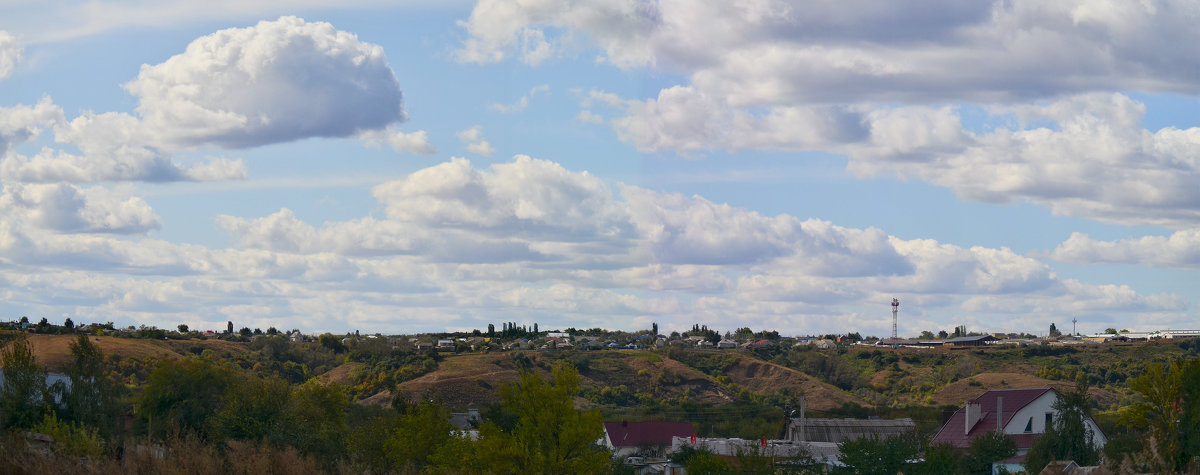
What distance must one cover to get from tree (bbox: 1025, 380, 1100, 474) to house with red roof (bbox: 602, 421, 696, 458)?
28189 millimetres

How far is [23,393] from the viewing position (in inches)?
2023

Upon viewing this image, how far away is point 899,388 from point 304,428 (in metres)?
89.1

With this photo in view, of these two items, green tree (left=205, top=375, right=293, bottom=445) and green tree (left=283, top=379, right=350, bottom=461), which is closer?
green tree (left=283, top=379, right=350, bottom=461)

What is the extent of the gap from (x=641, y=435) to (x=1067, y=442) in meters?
33.1

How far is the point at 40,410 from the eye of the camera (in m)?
51.2

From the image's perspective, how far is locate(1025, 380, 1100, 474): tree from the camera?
53791mm

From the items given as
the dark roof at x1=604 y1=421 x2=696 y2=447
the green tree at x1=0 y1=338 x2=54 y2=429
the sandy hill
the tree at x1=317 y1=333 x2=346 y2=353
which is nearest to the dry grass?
the green tree at x1=0 y1=338 x2=54 y2=429

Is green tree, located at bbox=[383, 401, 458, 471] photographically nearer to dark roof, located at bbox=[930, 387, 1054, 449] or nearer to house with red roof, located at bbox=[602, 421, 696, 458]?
house with red roof, located at bbox=[602, 421, 696, 458]

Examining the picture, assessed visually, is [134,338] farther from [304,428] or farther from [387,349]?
[304,428]

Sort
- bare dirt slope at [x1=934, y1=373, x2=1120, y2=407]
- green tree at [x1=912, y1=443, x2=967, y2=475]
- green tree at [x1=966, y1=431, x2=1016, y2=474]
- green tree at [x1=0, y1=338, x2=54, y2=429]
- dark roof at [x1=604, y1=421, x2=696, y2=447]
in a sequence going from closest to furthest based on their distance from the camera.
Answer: green tree at [x1=0, y1=338, x2=54, y2=429]
green tree at [x1=912, y1=443, x2=967, y2=475]
green tree at [x1=966, y1=431, x2=1016, y2=474]
dark roof at [x1=604, y1=421, x2=696, y2=447]
bare dirt slope at [x1=934, y1=373, x2=1120, y2=407]

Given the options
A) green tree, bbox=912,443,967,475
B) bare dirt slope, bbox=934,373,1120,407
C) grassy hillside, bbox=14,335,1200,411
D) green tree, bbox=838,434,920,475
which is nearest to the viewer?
green tree, bbox=912,443,967,475

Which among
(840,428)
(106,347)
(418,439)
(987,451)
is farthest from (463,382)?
(987,451)

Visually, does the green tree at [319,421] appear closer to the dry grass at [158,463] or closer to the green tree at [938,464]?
the dry grass at [158,463]

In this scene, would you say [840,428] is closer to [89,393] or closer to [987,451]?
[987,451]
